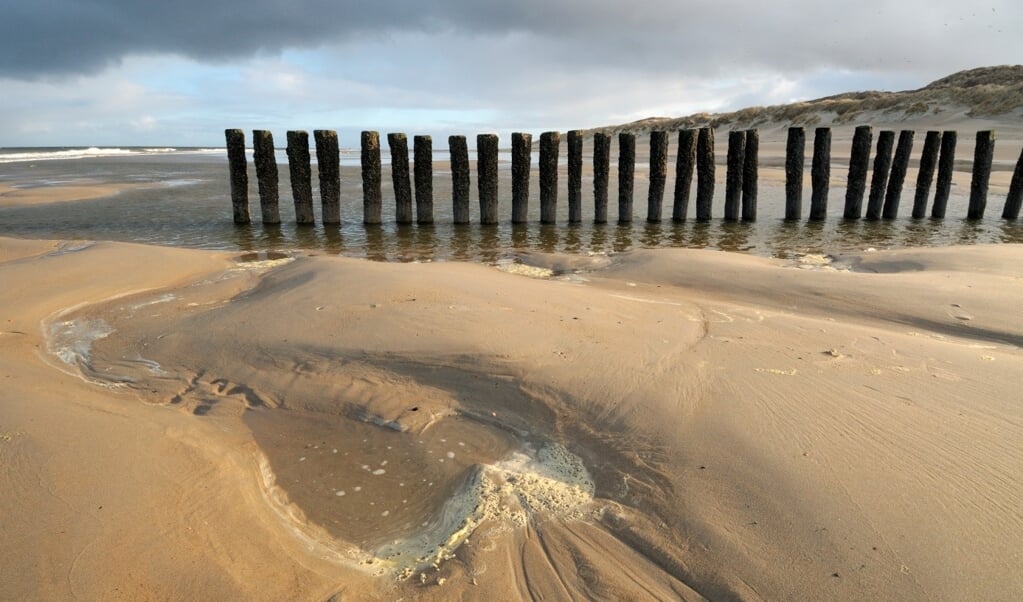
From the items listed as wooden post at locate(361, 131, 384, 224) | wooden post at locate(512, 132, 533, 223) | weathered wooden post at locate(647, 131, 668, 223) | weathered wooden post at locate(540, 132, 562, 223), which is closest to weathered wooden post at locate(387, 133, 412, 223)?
wooden post at locate(361, 131, 384, 224)

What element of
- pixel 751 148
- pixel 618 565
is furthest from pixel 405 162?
pixel 618 565

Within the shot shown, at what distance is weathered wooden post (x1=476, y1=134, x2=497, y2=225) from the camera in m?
11.7

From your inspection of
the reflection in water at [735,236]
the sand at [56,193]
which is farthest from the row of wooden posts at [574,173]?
the sand at [56,193]

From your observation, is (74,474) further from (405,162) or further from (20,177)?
(20,177)

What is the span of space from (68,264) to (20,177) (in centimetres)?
2143

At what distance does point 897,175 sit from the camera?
41.3 feet

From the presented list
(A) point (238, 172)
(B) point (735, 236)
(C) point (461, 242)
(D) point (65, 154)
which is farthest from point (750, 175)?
(D) point (65, 154)

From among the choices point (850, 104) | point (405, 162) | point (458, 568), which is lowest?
point (458, 568)

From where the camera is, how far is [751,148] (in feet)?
39.1

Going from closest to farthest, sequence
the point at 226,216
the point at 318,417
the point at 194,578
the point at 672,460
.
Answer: the point at 194,578
the point at 672,460
the point at 318,417
the point at 226,216

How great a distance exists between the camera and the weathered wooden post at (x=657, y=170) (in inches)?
463

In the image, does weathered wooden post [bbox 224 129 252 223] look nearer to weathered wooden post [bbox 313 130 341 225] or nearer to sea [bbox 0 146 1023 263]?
sea [bbox 0 146 1023 263]

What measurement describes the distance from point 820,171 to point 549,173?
5399mm

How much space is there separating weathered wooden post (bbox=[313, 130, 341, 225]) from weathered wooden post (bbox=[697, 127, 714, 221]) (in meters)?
6.97
